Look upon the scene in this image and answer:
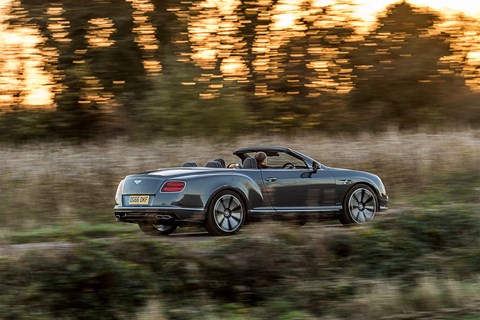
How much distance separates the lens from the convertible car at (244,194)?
13.9 metres

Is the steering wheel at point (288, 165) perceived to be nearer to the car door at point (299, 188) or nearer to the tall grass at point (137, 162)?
the car door at point (299, 188)

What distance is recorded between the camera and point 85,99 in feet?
94.2

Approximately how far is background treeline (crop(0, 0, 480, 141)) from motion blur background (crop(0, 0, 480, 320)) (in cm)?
5

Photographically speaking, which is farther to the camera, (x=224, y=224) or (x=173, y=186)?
(x=224, y=224)

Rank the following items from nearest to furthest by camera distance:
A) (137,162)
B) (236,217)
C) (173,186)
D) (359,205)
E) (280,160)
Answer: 1. (173,186)
2. (236,217)
3. (280,160)
4. (359,205)
5. (137,162)

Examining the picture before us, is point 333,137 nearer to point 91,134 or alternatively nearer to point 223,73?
point 223,73

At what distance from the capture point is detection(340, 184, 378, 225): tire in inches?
619

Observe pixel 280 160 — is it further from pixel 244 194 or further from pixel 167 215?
pixel 167 215

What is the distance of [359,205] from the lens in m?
15.9

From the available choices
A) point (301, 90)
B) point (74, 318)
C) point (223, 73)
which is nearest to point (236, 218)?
point (74, 318)

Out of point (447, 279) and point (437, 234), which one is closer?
point (447, 279)

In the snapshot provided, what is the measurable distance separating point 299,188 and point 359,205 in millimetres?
1366

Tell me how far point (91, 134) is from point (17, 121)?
225 centimetres

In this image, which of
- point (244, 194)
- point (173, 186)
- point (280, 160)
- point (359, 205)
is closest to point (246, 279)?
point (244, 194)
